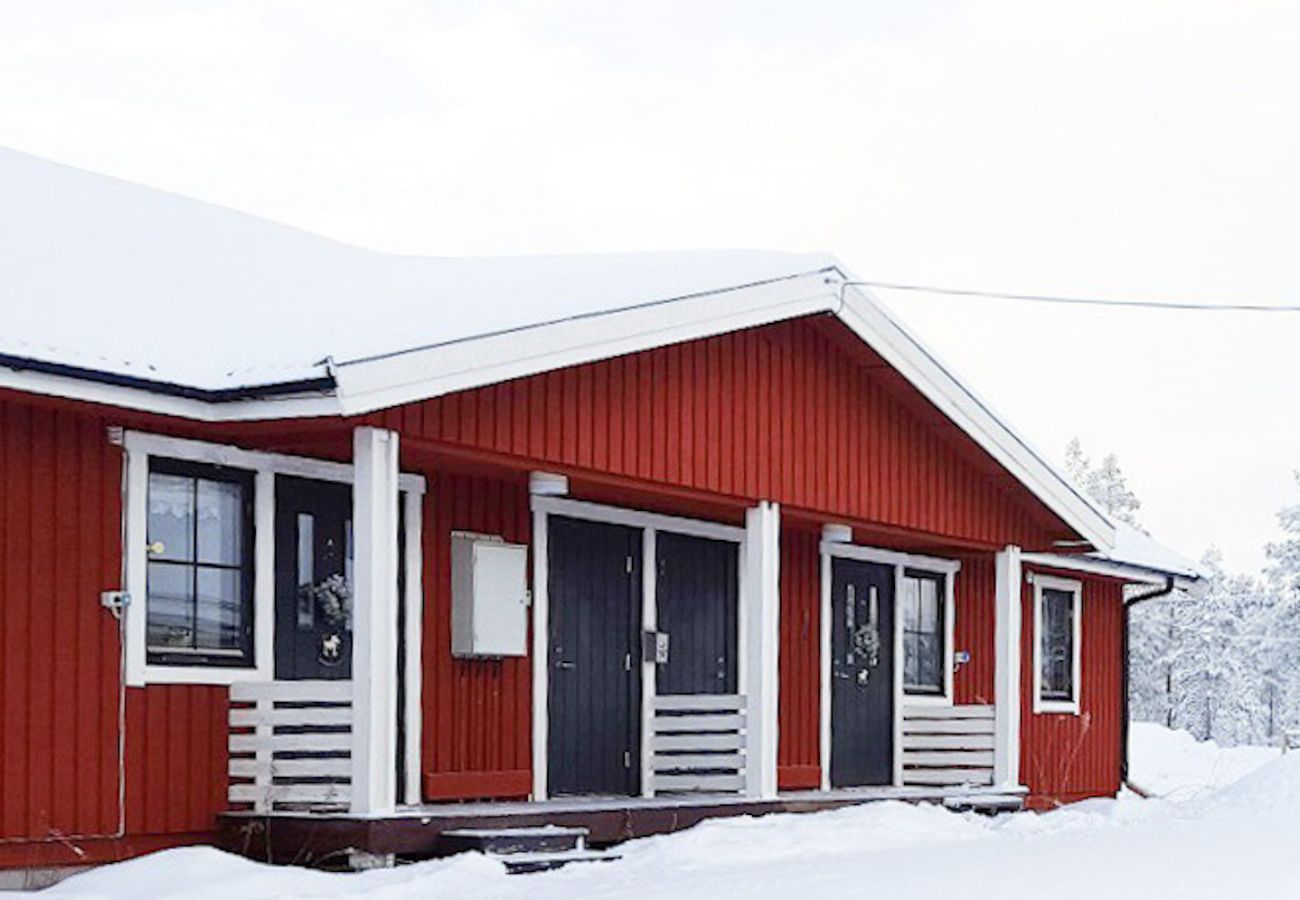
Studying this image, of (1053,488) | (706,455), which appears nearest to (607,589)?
(706,455)

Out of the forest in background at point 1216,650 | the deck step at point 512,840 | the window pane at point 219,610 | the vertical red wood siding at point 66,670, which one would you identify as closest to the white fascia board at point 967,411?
the deck step at point 512,840

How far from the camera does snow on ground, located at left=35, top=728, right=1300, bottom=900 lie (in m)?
9.97

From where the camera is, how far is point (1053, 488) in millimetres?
17609

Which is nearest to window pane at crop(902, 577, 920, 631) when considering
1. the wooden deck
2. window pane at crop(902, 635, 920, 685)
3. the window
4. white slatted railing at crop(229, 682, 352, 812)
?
window pane at crop(902, 635, 920, 685)

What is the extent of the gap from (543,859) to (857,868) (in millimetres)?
1606

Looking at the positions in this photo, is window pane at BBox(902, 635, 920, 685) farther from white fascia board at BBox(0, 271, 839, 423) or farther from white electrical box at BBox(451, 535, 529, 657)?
white electrical box at BBox(451, 535, 529, 657)

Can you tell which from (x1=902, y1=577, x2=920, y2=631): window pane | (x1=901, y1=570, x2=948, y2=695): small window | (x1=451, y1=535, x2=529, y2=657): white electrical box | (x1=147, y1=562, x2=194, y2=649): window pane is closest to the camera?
(x1=147, y1=562, x2=194, y2=649): window pane

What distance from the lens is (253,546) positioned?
39.6 feet

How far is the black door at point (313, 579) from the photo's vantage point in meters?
12.3

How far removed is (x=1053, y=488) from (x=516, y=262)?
4.99 metres

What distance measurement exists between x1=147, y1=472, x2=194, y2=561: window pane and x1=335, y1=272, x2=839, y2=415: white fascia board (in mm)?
1518

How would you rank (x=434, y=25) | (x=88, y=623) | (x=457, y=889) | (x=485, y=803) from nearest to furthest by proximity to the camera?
(x=457, y=889) → (x=88, y=623) → (x=485, y=803) → (x=434, y=25)

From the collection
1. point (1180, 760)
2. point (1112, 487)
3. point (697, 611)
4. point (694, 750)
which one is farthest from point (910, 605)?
point (1112, 487)

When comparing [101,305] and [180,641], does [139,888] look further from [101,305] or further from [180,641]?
[101,305]
